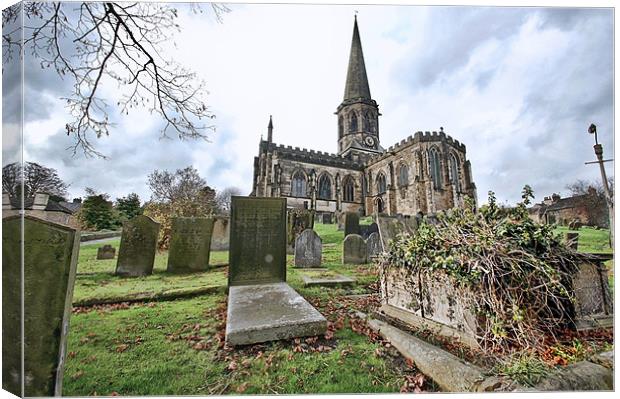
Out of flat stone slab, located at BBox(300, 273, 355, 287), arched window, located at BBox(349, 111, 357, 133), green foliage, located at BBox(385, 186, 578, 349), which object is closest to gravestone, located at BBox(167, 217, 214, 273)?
flat stone slab, located at BBox(300, 273, 355, 287)

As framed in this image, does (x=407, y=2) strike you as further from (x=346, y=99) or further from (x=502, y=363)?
(x=346, y=99)

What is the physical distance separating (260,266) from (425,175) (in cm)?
2310

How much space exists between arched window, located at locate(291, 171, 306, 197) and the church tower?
383 inches

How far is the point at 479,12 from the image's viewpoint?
2.70 metres

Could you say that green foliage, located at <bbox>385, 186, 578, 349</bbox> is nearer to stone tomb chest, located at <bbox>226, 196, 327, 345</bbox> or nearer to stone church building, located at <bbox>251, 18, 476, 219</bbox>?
stone tomb chest, located at <bbox>226, 196, 327, 345</bbox>

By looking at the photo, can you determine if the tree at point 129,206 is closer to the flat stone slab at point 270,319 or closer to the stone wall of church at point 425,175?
the flat stone slab at point 270,319

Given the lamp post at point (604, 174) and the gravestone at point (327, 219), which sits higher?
the gravestone at point (327, 219)

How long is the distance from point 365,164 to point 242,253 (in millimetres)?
28831

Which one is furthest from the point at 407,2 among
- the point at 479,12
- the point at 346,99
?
the point at 346,99

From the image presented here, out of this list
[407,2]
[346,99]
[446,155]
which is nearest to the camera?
[407,2]

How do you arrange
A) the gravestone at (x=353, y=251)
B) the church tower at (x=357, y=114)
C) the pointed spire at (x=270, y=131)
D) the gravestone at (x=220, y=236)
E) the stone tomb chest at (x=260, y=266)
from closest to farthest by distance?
1. the stone tomb chest at (x=260, y=266)
2. the gravestone at (x=353, y=251)
3. the gravestone at (x=220, y=236)
4. the pointed spire at (x=270, y=131)
5. the church tower at (x=357, y=114)

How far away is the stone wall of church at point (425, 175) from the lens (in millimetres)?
24078

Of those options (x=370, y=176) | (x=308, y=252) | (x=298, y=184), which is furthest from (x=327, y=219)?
(x=308, y=252)

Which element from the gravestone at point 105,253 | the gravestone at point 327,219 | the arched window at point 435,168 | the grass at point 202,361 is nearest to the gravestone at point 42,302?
the grass at point 202,361
